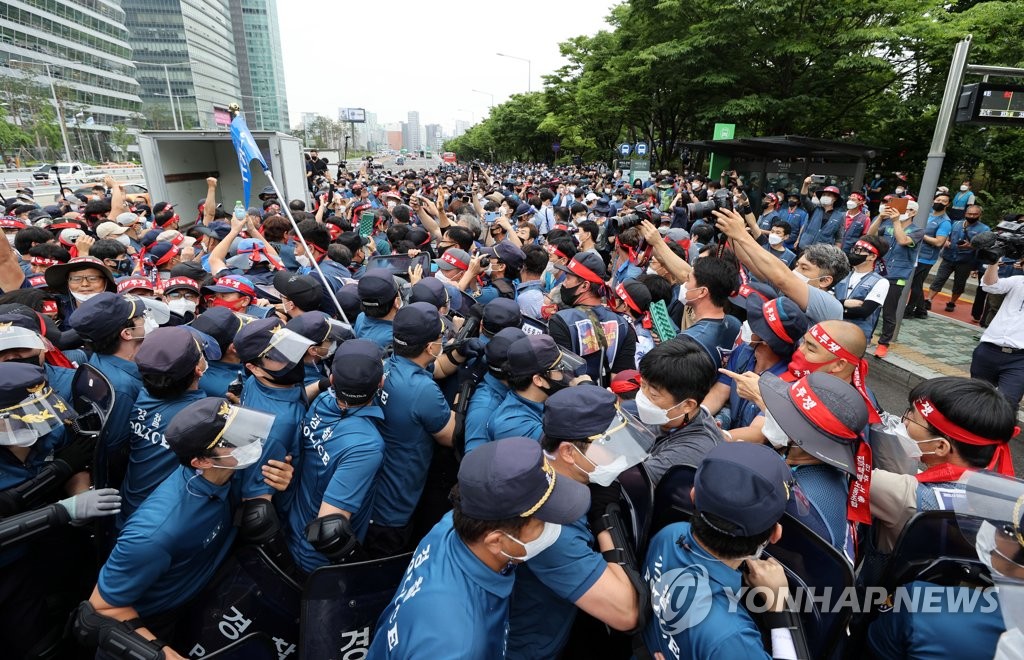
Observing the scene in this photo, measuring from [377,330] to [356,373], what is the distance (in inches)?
56.7

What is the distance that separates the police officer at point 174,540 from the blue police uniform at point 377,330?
5.26 ft

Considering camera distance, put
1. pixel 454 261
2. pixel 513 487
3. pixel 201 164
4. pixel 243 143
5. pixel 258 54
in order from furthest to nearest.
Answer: pixel 258 54 → pixel 201 164 → pixel 243 143 → pixel 454 261 → pixel 513 487

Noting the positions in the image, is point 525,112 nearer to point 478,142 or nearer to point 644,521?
point 478,142

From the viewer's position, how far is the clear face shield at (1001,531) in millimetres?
1323

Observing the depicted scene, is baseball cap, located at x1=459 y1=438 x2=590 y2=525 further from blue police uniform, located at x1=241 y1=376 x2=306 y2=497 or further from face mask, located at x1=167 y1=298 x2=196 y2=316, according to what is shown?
face mask, located at x1=167 y1=298 x2=196 y2=316

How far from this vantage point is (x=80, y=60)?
225 ft

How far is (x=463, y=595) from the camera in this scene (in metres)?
1.53

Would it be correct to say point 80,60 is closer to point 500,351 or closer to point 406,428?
point 406,428

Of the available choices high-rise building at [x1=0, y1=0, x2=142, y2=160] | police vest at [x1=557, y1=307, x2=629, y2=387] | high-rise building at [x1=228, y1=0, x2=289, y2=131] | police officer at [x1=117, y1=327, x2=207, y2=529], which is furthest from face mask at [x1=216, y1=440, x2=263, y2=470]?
high-rise building at [x1=228, y1=0, x2=289, y2=131]

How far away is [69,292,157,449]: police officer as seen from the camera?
277 cm

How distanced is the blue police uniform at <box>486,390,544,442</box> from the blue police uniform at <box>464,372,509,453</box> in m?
0.06

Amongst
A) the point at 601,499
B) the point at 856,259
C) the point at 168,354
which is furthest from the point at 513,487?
the point at 856,259

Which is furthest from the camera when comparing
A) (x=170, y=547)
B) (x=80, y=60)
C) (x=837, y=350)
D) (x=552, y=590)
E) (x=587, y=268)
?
(x=80, y=60)

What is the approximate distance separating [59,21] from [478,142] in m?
55.5
